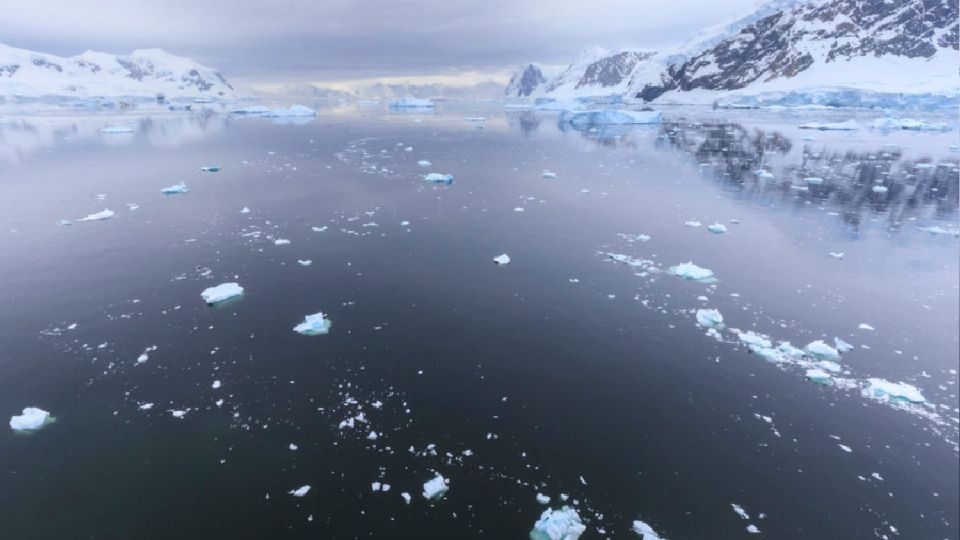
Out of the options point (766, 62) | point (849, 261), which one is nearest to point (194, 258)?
point (849, 261)

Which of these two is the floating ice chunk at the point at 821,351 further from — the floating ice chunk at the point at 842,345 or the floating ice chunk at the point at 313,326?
the floating ice chunk at the point at 313,326

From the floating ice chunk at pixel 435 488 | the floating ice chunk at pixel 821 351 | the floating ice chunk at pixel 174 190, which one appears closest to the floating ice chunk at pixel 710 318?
the floating ice chunk at pixel 821 351

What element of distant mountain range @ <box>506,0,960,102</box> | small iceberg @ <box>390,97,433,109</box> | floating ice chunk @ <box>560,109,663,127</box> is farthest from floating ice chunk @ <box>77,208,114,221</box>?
distant mountain range @ <box>506,0,960,102</box>

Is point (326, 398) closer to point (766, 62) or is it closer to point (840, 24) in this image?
point (766, 62)

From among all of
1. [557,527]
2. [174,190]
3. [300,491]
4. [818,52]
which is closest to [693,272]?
[557,527]

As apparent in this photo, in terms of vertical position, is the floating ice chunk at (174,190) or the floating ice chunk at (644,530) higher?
the floating ice chunk at (174,190)

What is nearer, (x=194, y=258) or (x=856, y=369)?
(x=856, y=369)

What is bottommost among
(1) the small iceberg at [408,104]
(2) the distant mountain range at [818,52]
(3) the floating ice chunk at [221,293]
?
(3) the floating ice chunk at [221,293]

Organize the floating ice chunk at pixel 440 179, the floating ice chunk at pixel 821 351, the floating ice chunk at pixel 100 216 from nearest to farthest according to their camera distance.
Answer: the floating ice chunk at pixel 821 351 < the floating ice chunk at pixel 100 216 < the floating ice chunk at pixel 440 179
